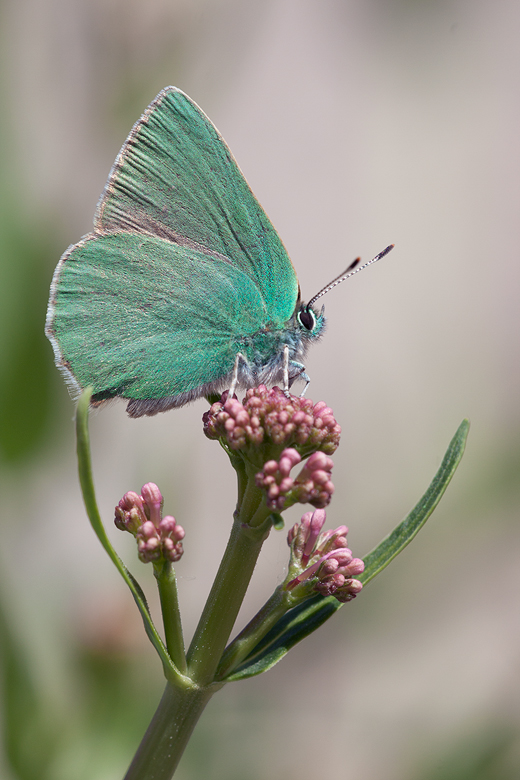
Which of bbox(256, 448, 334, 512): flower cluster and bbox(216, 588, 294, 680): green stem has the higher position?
bbox(256, 448, 334, 512): flower cluster

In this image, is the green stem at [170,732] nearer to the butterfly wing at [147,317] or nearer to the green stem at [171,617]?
the green stem at [171,617]

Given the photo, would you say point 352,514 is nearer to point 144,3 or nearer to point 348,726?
point 348,726

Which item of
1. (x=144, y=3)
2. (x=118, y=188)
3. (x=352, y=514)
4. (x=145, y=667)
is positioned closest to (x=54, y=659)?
(x=145, y=667)

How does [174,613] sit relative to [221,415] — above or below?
below

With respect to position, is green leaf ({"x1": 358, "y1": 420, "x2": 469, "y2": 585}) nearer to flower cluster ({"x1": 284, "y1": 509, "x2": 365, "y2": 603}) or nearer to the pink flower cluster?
flower cluster ({"x1": 284, "y1": 509, "x2": 365, "y2": 603})

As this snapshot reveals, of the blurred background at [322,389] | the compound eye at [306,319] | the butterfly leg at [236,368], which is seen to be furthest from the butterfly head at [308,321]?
the blurred background at [322,389]

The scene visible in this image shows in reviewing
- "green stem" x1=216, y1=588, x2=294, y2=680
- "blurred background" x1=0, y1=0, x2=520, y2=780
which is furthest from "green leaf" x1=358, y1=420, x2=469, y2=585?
"blurred background" x1=0, y1=0, x2=520, y2=780
